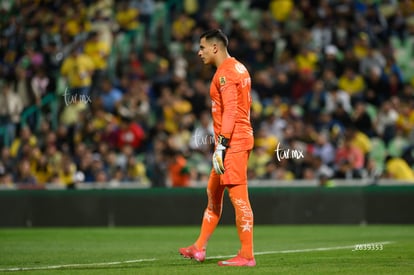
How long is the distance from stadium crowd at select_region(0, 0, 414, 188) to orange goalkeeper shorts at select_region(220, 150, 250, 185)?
9492 millimetres

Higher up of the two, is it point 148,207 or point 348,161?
point 348,161

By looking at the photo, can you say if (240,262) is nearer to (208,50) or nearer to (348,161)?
(208,50)

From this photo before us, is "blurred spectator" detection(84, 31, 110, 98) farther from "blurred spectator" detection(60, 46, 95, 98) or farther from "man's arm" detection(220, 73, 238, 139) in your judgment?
"man's arm" detection(220, 73, 238, 139)

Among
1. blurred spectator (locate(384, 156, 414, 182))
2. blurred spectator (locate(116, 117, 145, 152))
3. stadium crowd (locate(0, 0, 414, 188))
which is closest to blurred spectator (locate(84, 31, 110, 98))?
stadium crowd (locate(0, 0, 414, 188))

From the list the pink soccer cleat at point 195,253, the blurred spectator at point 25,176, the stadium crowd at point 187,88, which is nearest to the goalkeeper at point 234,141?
the pink soccer cleat at point 195,253

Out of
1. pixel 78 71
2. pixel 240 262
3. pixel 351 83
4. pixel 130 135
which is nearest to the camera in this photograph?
pixel 240 262

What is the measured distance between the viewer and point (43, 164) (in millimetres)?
21891

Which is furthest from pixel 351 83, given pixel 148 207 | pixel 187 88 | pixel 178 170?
pixel 148 207

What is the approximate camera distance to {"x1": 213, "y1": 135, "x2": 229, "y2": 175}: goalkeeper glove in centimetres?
1027

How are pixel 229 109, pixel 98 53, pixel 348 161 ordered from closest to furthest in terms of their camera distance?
pixel 229 109, pixel 348 161, pixel 98 53

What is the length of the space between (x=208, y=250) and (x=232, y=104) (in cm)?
383

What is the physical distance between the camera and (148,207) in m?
21.5

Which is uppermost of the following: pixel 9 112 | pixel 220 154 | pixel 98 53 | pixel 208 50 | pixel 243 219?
pixel 98 53

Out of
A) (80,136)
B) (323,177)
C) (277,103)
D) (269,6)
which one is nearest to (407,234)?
(323,177)
